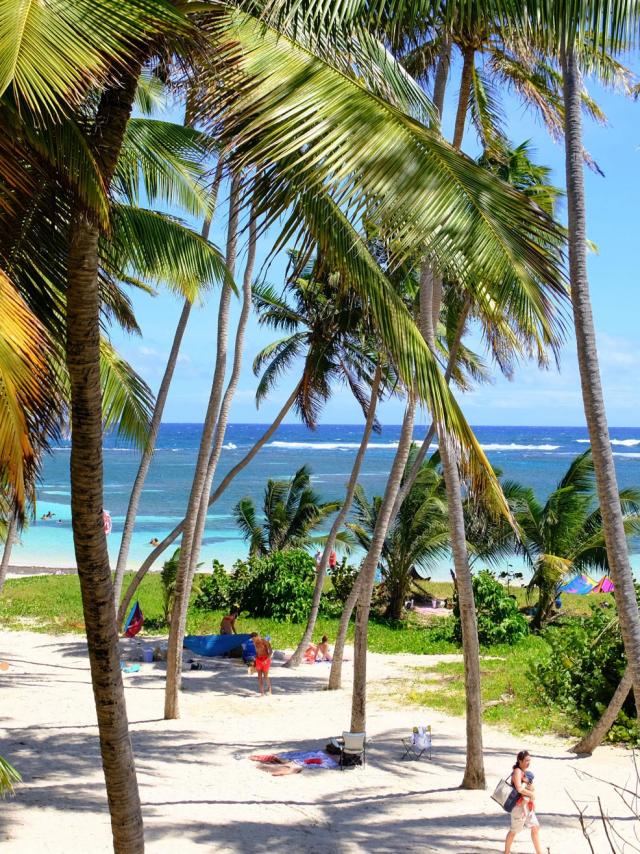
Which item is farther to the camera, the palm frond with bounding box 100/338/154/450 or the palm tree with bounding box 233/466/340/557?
the palm tree with bounding box 233/466/340/557

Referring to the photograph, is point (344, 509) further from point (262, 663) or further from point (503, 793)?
point (503, 793)

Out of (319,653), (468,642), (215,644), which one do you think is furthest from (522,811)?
(215,644)

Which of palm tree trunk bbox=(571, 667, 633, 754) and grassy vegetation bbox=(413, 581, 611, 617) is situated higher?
palm tree trunk bbox=(571, 667, 633, 754)

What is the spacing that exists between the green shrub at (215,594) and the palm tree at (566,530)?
8072mm

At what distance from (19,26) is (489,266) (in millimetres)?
2311

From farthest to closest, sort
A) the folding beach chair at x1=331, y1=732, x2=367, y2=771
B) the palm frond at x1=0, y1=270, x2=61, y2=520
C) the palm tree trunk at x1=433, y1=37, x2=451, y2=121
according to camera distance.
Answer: the folding beach chair at x1=331, y1=732, x2=367, y2=771
the palm tree trunk at x1=433, y1=37, x2=451, y2=121
the palm frond at x1=0, y1=270, x2=61, y2=520

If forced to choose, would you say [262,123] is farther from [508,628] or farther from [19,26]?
[508,628]

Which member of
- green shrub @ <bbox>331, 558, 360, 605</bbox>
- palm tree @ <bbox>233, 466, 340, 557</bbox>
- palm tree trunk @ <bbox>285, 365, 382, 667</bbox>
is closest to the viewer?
palm tree trunk @ <bbox>285, 365, 382, 667</bbox>

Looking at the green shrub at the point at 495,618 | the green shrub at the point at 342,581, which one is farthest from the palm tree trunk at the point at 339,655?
the green shrub at the point at 342,581

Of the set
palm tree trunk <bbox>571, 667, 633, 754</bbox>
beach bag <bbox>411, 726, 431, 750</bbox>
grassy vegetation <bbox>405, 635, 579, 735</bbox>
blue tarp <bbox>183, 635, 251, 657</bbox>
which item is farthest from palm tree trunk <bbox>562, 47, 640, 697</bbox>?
blue tarp <bbox>183, 635, 251, 657</bbox>

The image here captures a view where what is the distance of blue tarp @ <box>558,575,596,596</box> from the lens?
2358 centimetres

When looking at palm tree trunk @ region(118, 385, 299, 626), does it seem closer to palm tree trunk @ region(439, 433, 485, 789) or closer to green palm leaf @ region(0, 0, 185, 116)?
palm tree trunk @ region(439, 433, 485, 789)

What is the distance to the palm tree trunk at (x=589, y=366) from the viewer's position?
5969 mm

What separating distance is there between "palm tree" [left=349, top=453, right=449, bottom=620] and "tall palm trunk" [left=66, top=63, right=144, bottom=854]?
60.2ft
